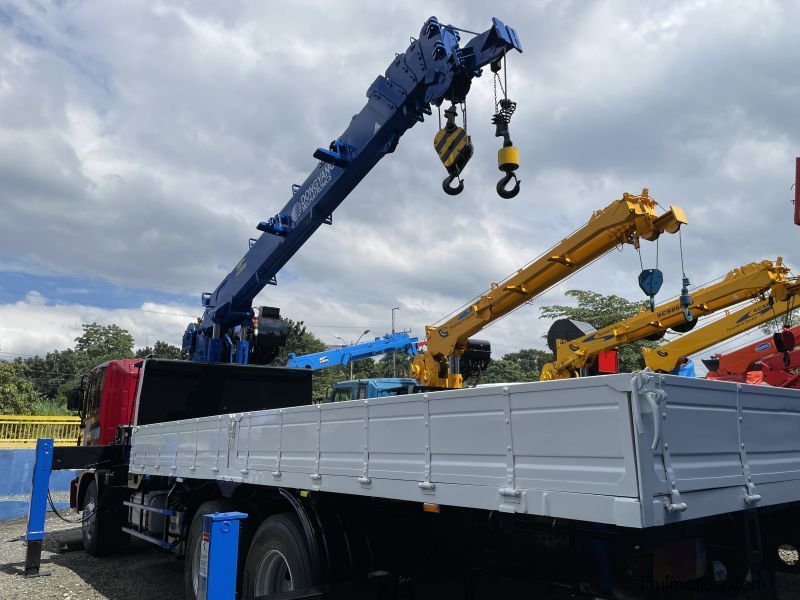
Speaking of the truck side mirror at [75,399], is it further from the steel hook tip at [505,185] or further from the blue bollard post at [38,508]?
the steel hook tip at [505,185]

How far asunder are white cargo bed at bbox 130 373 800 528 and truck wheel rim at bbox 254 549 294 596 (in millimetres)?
673

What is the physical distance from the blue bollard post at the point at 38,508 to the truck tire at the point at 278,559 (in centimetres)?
451

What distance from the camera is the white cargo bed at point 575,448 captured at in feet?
8.16

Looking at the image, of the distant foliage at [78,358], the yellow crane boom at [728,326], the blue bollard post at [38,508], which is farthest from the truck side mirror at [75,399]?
the distant foliage at [78,358]

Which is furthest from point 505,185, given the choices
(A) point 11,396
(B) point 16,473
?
(A) point 11,396

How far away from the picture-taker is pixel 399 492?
3527mm

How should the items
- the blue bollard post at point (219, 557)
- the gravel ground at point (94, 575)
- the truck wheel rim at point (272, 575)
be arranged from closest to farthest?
the blue bollard post at point (219, 557), the truck wheel rim at point (272, 575), the gravel ground at point (94, 575)

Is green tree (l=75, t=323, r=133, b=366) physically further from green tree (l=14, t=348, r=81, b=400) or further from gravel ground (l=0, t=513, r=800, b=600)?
gravel ground (l=0, t=513, r=800, b=600)

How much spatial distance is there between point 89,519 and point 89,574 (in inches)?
54.9

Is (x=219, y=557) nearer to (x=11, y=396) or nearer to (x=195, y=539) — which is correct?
(x=195, y=539)

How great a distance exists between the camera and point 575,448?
8.69 feet

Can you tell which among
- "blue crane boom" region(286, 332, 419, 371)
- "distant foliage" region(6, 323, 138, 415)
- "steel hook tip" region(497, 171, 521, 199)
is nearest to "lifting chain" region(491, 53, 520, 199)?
"steel hook tip" region(497, 171, 521, 199)

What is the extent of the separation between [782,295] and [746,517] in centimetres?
1021

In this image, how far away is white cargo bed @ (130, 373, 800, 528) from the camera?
2.49m
